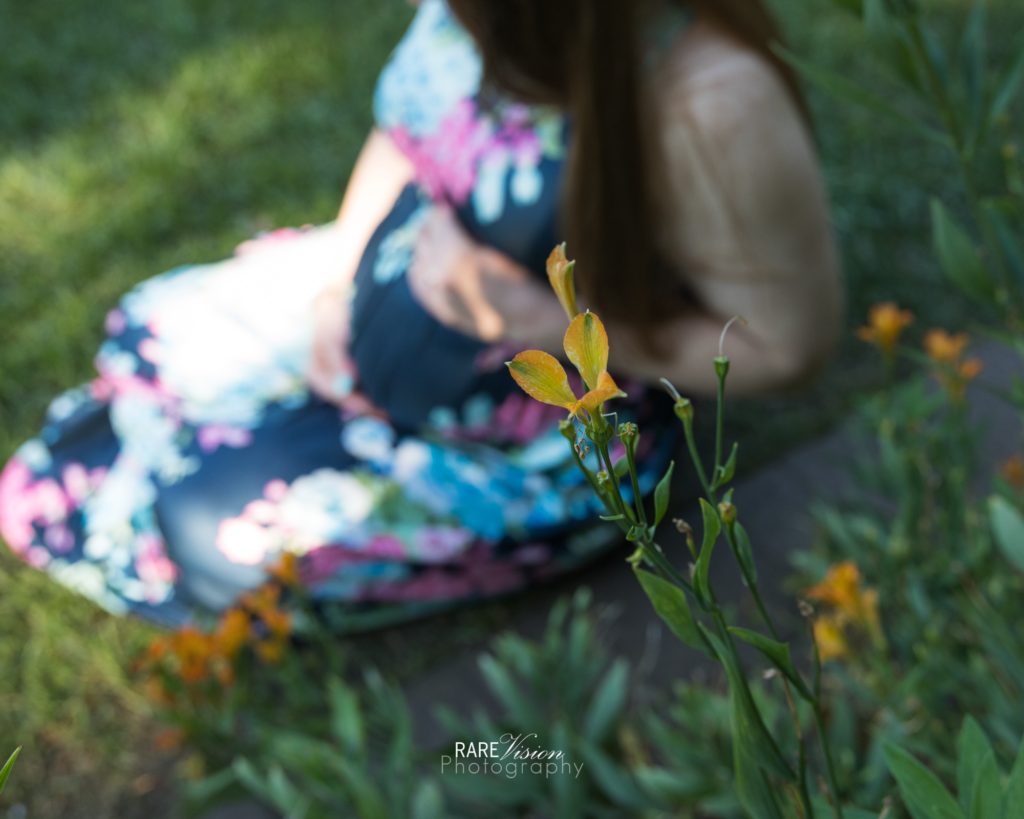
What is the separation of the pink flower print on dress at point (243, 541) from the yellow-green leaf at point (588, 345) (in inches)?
47.2

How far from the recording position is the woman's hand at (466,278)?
1153mm

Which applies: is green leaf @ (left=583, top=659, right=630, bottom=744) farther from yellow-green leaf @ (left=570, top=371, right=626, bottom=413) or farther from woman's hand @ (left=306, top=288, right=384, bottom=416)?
yellow-green leaf @ (left=570, top=371, right=626, bottom=413)

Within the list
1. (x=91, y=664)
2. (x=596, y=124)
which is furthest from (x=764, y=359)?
(x=91, y=664)

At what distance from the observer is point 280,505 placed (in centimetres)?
136

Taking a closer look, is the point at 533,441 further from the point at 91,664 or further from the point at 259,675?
the point at 91,664

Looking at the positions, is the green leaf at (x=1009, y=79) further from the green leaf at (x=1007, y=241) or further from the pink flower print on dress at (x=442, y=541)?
the pink flower print on dress at (x=442, y=541)

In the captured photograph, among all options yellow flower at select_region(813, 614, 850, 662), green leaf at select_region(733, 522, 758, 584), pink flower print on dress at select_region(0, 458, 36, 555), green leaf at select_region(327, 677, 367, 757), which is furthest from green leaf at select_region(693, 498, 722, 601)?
pink flower print on dress at select_region(0, 458, 36, 555)

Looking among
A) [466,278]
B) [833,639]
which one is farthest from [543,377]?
[466,278]

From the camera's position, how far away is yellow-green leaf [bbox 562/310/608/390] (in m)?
0.25

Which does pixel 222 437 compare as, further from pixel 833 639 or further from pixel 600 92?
pixel 833 639

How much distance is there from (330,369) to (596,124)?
71 cm

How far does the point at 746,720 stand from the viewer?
1.16 ft

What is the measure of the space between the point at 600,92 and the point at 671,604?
2.41 feet

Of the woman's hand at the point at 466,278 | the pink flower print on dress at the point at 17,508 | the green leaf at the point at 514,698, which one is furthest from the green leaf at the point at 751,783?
the pink flower print on dress at the point at 17,508
